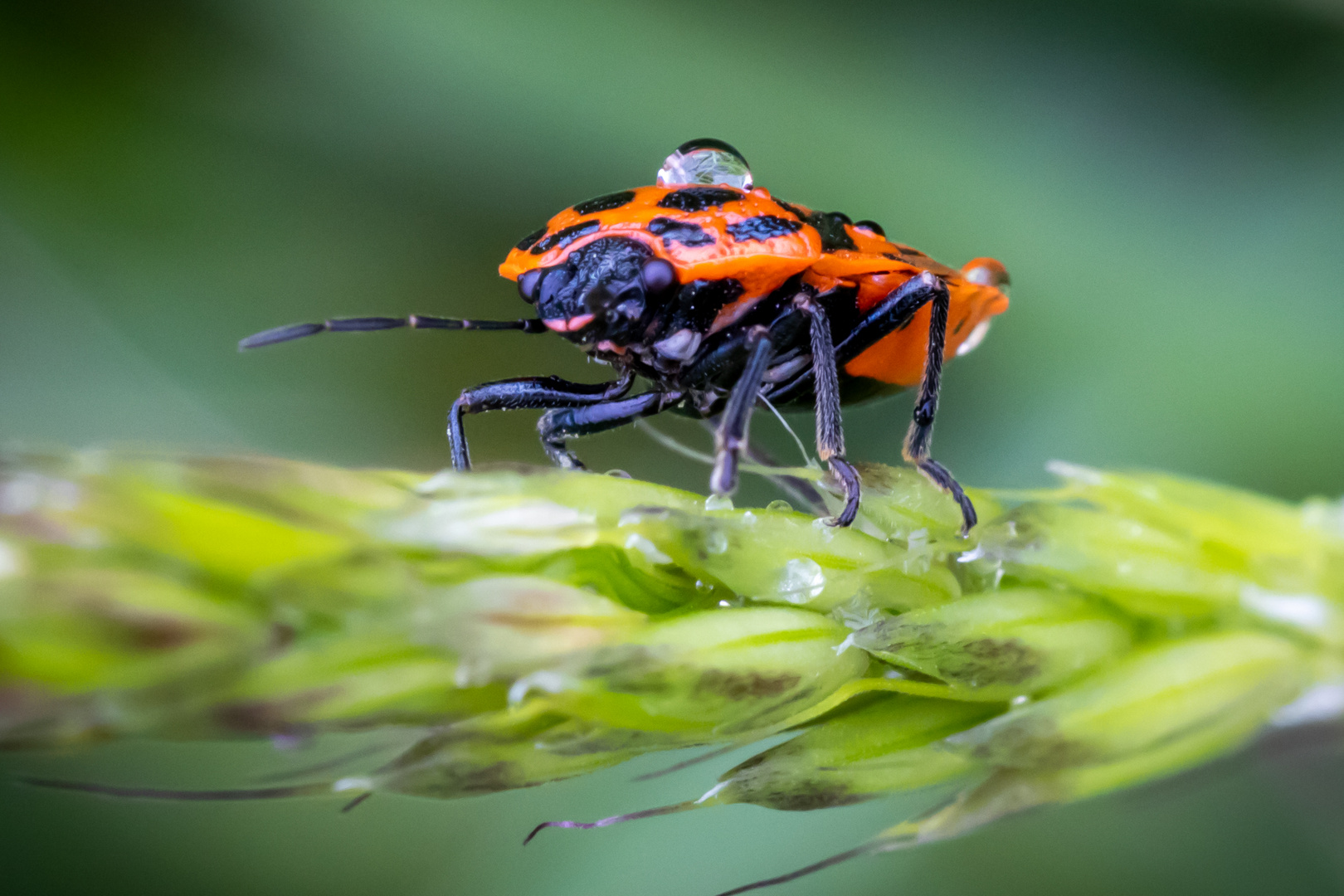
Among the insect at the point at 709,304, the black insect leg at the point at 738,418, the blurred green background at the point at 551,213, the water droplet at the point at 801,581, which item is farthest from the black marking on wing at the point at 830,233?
the water droplet at the point at 801,581

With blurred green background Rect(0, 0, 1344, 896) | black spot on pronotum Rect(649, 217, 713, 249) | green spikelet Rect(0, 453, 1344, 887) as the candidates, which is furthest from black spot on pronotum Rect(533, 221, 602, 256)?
green spikelet Rect(0, 453, 1344, 887)

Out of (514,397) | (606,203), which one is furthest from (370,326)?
(606,203)

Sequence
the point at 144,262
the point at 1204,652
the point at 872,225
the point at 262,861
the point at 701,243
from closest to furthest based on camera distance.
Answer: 1. the point at 1204,652
2. the point at 701,243
3. the point at 872,225
4. the point at 262,861
5. the point at 144,262

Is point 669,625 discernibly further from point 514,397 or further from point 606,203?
point 606,203

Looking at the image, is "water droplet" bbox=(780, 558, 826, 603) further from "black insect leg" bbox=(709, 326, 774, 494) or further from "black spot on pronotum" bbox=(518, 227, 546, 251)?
"black spot on pronotum" bbox=(518, 227, 546, 251)

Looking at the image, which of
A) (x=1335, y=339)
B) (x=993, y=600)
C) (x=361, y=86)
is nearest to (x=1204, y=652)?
(x=993, y=600)

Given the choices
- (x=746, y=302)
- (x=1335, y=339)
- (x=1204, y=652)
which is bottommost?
(x=1204, y=652)

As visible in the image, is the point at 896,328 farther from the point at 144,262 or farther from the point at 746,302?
the point at 144,262
